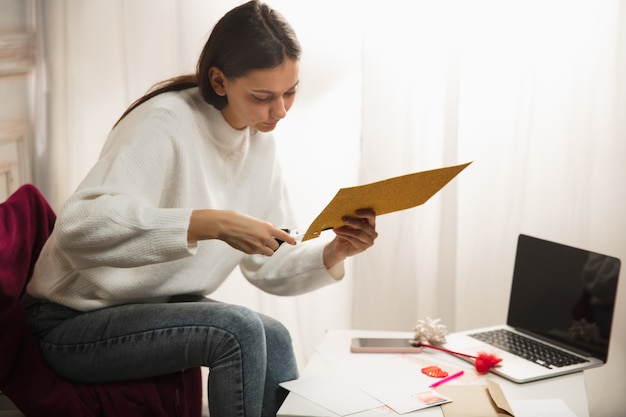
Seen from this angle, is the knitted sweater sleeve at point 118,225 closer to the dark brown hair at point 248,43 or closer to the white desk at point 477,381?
the dark brown hair at point 248,43

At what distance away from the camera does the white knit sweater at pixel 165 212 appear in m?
1.23

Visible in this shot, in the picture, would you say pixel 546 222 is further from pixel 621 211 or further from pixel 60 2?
pixel 60 2

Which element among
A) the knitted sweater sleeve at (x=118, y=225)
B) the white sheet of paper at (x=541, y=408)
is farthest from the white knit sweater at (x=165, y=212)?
the white sheet of paper at (x=541, y=408)

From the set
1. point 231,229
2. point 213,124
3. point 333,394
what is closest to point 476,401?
point 333,394

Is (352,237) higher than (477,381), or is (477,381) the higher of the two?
(352,237)

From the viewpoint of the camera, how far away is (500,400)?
1.25m

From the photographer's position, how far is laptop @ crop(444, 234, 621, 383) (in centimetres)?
148

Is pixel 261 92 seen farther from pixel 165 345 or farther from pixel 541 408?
pixel 541 408

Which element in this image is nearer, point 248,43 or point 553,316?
point 248,43

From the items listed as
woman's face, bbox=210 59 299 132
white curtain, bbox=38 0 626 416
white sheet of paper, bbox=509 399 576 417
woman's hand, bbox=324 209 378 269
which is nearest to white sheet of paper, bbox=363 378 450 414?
white sheet of paper, bbox=509 399 576 417

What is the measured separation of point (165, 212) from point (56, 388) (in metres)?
0.40

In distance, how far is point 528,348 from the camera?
5.14ft

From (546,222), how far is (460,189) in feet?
0.84

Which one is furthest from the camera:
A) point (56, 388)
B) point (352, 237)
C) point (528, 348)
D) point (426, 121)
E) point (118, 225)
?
point (426, 121)
